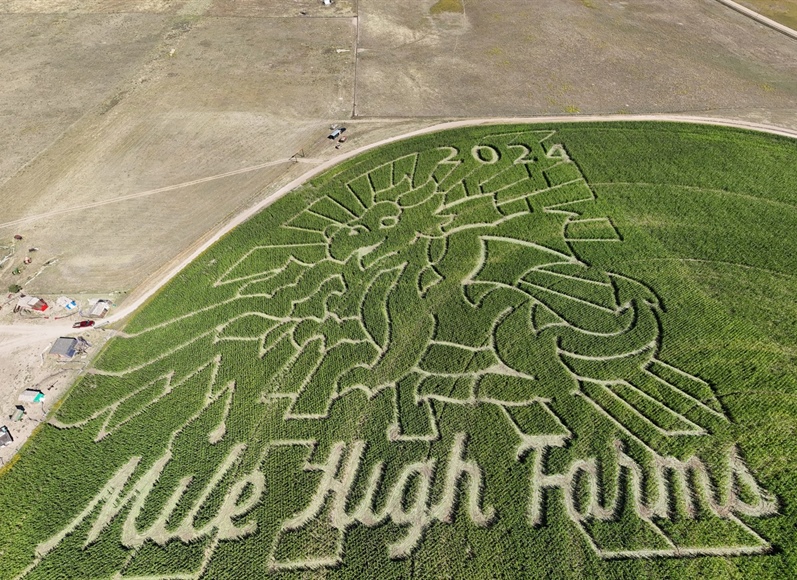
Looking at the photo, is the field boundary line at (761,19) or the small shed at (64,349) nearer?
the small shed at (64,349)

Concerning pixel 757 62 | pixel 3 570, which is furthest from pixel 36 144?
pixel 757 62

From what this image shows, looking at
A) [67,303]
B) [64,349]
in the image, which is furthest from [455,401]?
[67,303]

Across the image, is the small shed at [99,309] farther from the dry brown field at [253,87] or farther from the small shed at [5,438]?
the small shed at [5,438]

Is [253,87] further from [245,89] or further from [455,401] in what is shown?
[455,401]

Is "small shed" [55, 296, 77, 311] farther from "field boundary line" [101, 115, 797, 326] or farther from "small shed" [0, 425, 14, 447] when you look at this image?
"small shed" [0, 425, 14, 447]

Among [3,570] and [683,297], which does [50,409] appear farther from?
[683,297]

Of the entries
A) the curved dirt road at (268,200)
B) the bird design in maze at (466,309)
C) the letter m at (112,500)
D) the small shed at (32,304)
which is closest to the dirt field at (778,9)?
the curved dirt road at (268,200)
